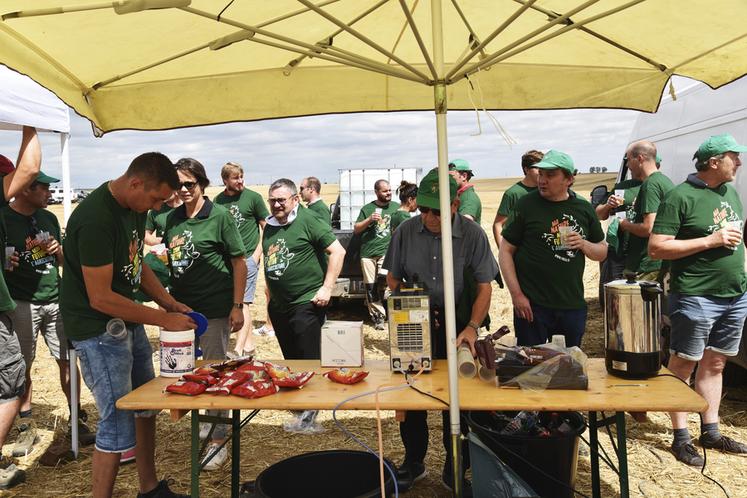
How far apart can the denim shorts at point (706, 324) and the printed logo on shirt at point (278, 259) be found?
8.83ft

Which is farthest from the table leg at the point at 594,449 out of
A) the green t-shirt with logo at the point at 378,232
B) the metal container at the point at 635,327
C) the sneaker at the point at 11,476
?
the green t-shirt with logo at the point at 378,232

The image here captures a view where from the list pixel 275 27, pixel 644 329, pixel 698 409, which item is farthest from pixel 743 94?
pixel 275 27

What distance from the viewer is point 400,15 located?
11.0 ft

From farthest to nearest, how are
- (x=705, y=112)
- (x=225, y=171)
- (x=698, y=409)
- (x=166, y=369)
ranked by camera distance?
(x=225, y=171) → (x=705, y=112) → (x=166, y=369) → (x=698, y=409)

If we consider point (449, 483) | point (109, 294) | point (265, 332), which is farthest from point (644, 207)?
point (265, 332)

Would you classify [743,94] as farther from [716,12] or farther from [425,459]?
[425,459]

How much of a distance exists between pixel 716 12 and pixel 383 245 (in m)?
5.48

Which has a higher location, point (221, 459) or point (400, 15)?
point (400, 15)

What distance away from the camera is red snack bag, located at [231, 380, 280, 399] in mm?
2850

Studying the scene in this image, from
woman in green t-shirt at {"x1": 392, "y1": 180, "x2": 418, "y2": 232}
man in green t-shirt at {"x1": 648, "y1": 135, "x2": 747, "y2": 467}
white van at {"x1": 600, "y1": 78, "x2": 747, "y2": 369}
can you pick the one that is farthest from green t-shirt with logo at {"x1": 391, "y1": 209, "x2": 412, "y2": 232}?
man in green t-shirt at {"x1": 648, "y1": 135, "x2": 747, "y2": 467}

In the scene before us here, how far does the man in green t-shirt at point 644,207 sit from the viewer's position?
17.1 ft

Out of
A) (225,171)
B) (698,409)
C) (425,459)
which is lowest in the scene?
(425,459)

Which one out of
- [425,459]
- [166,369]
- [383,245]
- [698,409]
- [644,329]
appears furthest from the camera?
[383,245]

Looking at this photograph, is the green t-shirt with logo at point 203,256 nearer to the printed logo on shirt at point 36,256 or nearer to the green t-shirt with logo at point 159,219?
the green t-shirt with logo at point 159,219
